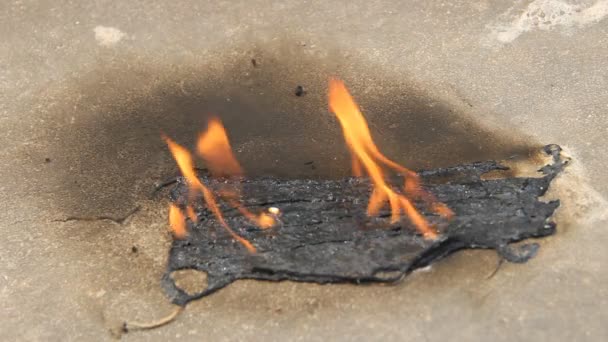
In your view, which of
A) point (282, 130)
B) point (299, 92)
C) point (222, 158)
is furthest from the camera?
point (299, 92)

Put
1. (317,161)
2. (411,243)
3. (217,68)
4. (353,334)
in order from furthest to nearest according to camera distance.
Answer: (217,68) → (317,161) → (411,243) → (353,334)

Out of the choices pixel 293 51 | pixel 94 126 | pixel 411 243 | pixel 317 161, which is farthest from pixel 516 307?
pixel 94 126

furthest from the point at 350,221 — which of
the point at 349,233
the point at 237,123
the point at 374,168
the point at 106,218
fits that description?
the point at 106,218

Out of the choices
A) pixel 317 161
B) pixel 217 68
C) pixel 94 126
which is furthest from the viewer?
pixel 217 68

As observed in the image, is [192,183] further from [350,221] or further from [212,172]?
[350,221]

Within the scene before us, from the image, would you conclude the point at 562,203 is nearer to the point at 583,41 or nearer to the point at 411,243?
the point at 411,243

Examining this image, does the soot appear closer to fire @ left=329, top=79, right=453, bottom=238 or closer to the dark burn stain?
fire @ left=329, top=79, right=453, bottom=238

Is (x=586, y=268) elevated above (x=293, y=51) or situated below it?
below

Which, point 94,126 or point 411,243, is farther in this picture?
point 94,126
